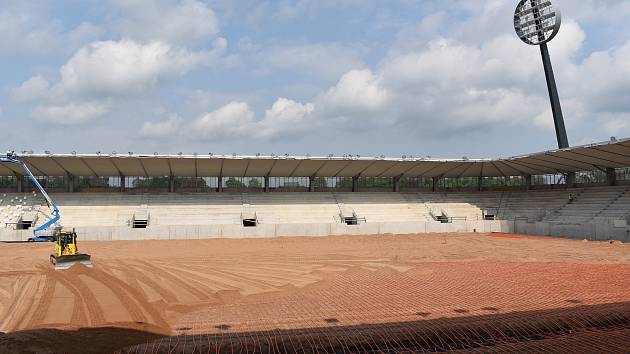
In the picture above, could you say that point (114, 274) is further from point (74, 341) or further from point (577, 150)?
point (577, 150)

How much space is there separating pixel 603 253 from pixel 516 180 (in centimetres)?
2804

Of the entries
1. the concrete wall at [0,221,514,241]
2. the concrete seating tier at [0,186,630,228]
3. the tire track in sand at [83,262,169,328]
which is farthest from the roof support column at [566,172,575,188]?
the tire track in sand at [83,262,169,328]

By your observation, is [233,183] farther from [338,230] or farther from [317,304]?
[317,304]

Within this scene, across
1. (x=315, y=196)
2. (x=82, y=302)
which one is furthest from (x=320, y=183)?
(x=82, y=302)

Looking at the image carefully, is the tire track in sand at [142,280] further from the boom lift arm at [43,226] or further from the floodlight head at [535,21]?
the floodlight head at [535,21]

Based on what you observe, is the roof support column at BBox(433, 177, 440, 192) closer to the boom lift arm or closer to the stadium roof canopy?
the stadium roof canopy

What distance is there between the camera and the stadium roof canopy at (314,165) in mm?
36094

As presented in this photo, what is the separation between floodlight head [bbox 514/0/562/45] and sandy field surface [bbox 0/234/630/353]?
30.1 metres

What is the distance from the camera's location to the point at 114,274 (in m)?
17.1

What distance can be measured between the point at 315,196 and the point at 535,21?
95.1 ft

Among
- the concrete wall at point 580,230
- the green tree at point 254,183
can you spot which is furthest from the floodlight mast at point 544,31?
the green tree at point 254,183

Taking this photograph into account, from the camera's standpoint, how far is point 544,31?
45969mm

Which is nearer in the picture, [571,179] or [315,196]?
[571,179]

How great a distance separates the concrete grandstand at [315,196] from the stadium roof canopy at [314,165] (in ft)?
0.35
